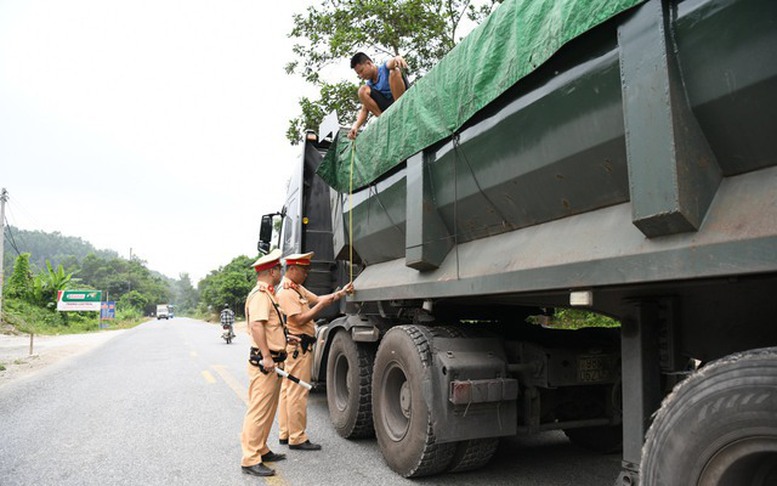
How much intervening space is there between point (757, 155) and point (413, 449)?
2865 millimetres

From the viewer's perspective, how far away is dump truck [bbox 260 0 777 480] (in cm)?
179

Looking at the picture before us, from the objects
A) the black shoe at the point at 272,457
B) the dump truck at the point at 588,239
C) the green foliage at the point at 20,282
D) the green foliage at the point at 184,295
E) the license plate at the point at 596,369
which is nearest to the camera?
the dump truck at the point at 588,239

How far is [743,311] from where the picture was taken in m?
2.25

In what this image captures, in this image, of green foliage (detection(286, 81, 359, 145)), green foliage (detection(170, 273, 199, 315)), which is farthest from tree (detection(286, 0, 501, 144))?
green foliage (detection(170, 273, 199, 315))

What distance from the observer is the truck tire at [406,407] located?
3701mm

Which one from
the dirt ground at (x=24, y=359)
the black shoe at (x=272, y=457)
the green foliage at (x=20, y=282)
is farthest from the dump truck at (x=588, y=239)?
the green foliage at (x=20, y=282)

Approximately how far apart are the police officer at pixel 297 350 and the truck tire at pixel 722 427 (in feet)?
11.0

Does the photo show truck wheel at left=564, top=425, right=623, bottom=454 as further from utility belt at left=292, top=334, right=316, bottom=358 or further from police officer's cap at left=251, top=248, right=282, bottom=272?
police officer's cap at left=251, top=248, right=282, bottom=272

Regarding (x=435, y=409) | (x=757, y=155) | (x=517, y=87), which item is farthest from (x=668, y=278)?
(x=435, y=409)

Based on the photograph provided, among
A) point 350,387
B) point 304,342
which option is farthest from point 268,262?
point 350,387

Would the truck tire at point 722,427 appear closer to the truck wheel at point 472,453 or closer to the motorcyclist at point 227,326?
the truck wheel at point 472,453

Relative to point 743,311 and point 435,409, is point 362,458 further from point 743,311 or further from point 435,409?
point 743,311

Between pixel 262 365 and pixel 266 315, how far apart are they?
16.2 inches

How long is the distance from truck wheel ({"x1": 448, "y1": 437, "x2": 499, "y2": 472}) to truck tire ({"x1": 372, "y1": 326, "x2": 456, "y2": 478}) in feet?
0.20
